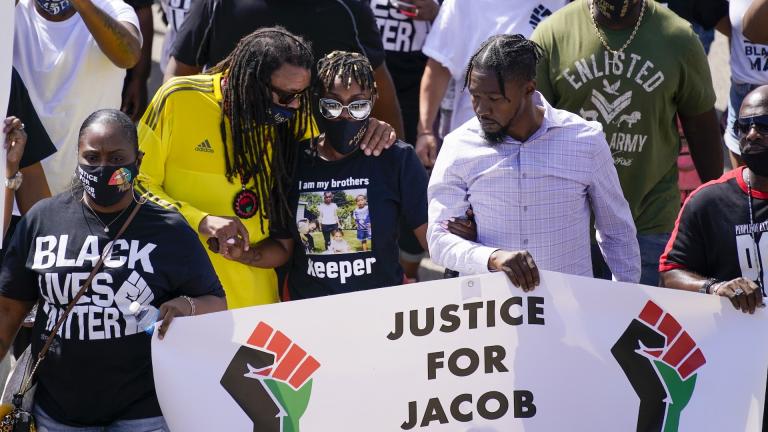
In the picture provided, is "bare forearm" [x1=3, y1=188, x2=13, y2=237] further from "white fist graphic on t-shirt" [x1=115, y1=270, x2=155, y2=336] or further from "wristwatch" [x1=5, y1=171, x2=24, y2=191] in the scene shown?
"white fist graphic on t-shirt" [x1=115, y1=270, x2=155, y2=336]

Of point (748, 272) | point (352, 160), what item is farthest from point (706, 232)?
point (352, 160)

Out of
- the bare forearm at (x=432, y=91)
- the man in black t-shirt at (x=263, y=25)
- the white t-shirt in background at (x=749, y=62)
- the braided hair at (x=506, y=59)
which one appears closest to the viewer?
the braided hair at (x=506, y=59)

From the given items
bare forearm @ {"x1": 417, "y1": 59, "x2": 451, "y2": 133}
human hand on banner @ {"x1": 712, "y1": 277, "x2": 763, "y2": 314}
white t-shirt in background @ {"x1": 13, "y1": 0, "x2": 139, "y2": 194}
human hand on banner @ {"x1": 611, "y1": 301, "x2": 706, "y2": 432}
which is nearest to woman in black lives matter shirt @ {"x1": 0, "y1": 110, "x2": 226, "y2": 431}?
human hand on banner @ {"x1": 611, "y1": 301, "x2": 706, "y2": 432}

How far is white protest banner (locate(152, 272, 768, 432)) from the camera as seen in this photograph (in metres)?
4.64

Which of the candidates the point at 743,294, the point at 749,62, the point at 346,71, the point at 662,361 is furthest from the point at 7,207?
the point at 749,62

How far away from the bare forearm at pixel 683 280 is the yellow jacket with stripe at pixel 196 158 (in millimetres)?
1537

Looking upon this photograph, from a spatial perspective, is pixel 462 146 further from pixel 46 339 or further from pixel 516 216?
pixel 46 339

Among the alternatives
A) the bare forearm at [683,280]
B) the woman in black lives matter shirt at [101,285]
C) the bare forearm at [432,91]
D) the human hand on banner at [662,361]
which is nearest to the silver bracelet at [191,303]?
the woman in black lives matter shirt at [101,285]

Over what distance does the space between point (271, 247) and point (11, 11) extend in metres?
1.31

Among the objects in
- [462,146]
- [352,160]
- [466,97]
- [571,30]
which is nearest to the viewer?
[462,146]

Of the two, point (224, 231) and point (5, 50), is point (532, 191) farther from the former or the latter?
point (5, 50)

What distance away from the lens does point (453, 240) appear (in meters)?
4.79

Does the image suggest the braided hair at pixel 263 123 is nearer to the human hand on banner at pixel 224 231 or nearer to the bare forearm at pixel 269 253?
the bare forearm at pixel 269 253

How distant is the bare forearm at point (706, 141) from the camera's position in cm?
600
